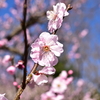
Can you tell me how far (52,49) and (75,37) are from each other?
9.87 m

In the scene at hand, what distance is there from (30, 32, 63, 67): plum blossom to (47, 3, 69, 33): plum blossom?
2.0 inches

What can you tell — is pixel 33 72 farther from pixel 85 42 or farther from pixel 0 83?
pixel 85 42

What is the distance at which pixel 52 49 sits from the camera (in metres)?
1.00

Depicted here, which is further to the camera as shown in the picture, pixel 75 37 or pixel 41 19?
pixel 75 37

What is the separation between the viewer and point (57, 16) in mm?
1074

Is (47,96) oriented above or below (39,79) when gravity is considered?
above

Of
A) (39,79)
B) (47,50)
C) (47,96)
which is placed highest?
(47,96)

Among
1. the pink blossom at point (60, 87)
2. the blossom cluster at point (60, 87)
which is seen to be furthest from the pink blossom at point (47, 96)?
the pink blossom at point (60, 87)

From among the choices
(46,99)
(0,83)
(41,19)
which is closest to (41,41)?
(46,99)

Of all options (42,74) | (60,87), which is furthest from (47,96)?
(42,74)

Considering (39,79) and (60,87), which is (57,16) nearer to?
(39,79)

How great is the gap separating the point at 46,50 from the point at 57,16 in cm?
18

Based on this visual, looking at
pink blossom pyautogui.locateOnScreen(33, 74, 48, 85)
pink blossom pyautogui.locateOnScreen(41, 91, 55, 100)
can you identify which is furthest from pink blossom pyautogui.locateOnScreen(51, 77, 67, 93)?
pink blossom pyautogui.locateOnScreen(33, 74, 48, 85)

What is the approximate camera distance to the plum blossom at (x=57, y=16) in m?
1.02
